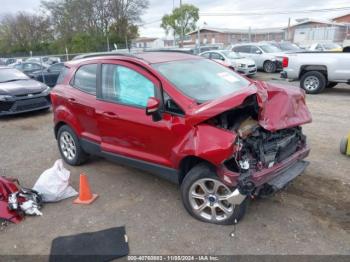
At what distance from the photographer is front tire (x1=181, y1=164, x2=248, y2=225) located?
10.9 ft

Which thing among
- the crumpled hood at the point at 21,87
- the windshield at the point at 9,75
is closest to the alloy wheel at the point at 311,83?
the crumpled hood at the point at 21,87

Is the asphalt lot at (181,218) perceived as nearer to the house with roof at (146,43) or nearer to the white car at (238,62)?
the white car at (238,62)

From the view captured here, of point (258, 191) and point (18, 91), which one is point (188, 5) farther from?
point (258, 191)

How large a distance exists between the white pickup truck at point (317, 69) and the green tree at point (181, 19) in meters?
36.0

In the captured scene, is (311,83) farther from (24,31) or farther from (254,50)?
(24,31)

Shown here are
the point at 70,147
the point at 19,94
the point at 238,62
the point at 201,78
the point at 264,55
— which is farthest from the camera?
the point at 264,55

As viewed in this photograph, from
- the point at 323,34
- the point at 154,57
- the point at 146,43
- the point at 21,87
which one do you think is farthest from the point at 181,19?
the point at 154,57

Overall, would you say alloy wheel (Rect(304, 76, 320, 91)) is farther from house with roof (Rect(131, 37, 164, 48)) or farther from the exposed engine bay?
house with roof (Rect(131, 37, 164, 48))

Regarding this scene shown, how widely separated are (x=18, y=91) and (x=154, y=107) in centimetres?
675

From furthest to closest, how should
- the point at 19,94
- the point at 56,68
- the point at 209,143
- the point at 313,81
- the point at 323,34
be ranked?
1. the point at 323,34
2. the point at 56,68
3. the point at 313,81
4. the point at 19,94
5. the point at 209,143

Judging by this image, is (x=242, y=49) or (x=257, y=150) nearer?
(x=257, y=150)

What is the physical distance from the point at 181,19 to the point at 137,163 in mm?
45162

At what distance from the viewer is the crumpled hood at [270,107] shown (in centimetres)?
315

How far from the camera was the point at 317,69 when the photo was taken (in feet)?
33.8
